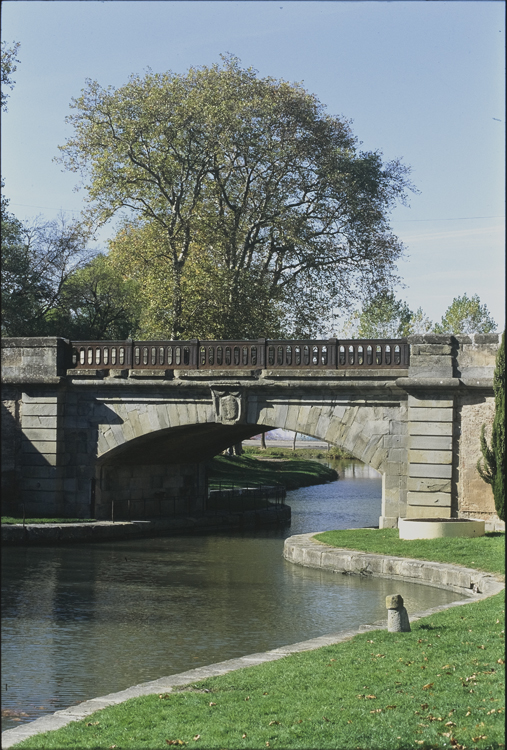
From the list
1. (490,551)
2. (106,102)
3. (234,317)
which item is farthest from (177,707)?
(106,102)

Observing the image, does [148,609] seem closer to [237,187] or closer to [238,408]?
[238,408]

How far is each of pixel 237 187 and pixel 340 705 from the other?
84.9 ft

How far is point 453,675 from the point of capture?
798 centimetres

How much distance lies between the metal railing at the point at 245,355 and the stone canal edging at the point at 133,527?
12.4 ft

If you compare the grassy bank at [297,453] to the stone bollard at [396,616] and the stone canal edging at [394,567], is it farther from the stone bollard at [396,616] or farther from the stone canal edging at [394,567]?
the stone bollard at [396,616]

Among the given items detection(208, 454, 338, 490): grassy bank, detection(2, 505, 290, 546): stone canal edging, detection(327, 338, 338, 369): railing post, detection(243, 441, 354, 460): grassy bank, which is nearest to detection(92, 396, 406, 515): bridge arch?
detection(327, 338, 338, 369): railing post

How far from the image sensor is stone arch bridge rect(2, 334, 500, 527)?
754 inches

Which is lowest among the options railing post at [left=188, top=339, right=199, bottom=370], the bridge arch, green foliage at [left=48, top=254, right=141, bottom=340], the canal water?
the canal water

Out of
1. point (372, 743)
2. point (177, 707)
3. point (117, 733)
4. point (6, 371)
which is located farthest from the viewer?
point (6, 371)

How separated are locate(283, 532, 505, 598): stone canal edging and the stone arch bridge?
255 cm

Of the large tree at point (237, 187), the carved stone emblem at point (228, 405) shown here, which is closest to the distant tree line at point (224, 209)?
the large tree at point (237, 187)

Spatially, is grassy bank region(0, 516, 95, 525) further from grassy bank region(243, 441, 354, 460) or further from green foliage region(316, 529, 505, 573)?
grassy bank region(243, 441, 354, 460)

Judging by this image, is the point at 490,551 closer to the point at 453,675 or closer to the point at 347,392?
the point at 347,392

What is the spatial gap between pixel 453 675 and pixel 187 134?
23096mm
